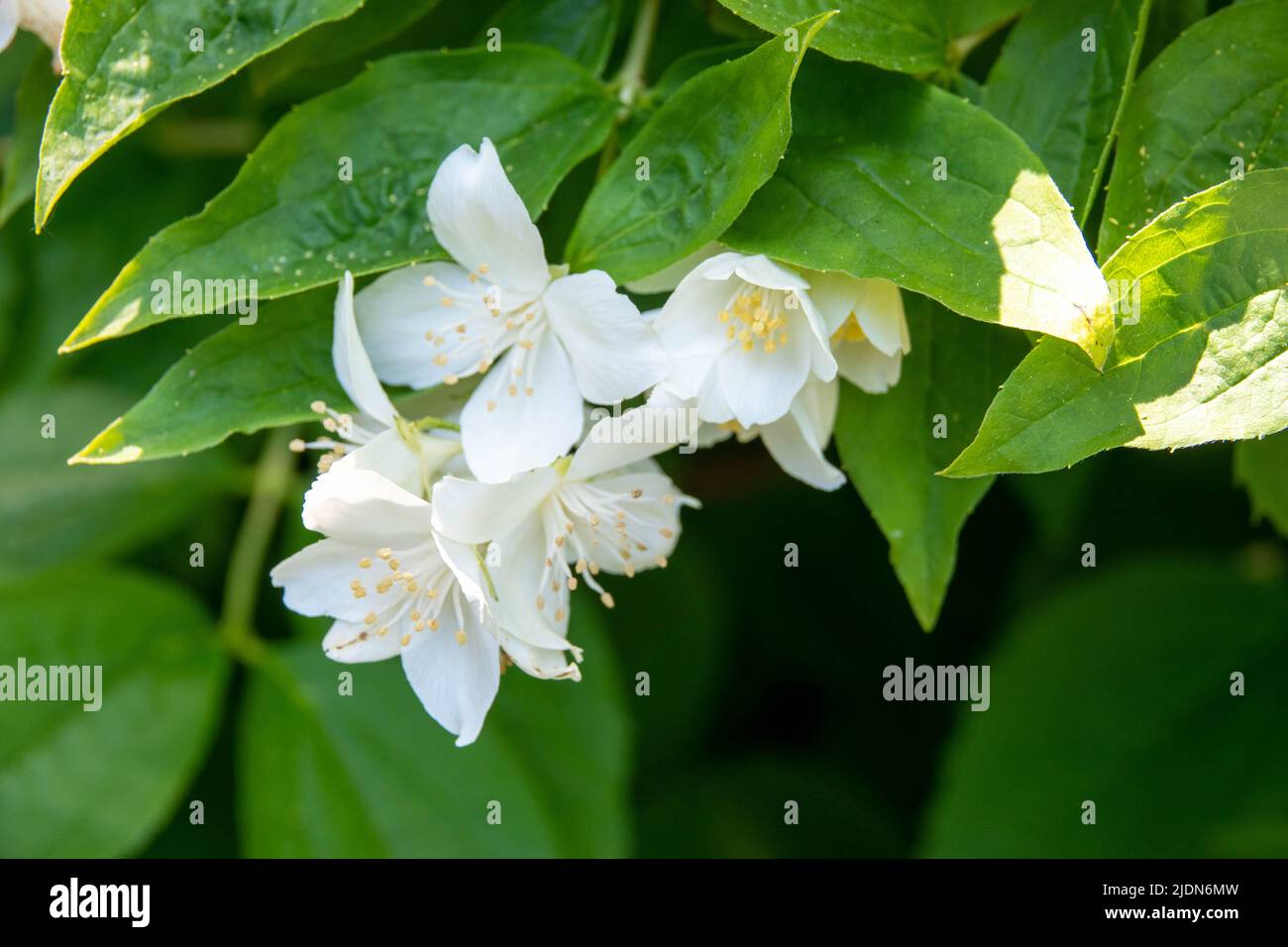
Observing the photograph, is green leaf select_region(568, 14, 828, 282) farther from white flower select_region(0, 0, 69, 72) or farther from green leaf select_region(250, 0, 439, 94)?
white flower select_region(0, 0, 69, 72)

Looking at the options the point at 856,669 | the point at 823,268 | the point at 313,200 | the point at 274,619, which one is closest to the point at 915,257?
the point at 823,268

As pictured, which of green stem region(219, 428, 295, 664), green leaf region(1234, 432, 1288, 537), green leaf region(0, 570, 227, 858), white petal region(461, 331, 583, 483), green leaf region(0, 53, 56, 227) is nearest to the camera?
white petal region(461, 331, 583, 483)

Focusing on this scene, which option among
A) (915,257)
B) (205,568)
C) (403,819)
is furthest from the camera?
(205,568)

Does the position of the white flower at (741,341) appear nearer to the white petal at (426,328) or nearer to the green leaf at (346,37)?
the white petal at (426,328)

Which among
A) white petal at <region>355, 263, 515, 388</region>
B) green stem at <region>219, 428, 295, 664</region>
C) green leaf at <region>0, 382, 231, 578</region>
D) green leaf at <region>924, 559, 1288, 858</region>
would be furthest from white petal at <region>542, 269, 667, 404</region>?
green leaf at <region>924, 559, 1288, 858</region>

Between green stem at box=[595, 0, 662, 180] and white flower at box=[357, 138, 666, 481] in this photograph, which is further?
green stem at box=[595, 0, 662, 180]

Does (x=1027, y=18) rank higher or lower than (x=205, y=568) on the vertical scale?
higher

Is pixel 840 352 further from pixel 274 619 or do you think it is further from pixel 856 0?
pixel 274 619

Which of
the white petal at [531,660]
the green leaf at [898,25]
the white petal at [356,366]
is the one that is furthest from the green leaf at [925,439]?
the white petal at [356,366]
